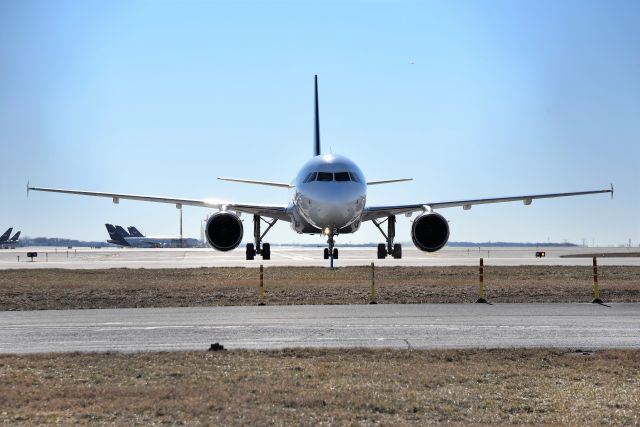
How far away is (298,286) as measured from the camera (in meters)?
31.0

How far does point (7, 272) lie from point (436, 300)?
26.7 metres

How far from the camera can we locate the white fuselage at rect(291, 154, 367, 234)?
125ft

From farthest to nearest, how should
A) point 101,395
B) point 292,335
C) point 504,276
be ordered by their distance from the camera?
point 504,276 → point 292,335 → point 101,395

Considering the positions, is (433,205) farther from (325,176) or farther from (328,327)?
(328,327)

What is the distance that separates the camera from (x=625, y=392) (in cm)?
1070

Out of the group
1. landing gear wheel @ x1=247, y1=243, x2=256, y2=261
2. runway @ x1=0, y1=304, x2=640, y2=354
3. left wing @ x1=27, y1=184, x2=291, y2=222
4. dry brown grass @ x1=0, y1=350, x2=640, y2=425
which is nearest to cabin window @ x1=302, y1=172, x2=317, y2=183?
left wing @ x1=27, y1=184, x2=291, y2=222

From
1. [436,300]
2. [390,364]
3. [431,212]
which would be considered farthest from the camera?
[431,212]

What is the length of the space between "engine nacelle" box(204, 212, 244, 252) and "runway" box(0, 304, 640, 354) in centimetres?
1698

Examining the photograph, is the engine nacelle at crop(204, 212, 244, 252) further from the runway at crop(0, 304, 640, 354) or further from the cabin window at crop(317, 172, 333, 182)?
the runway at crop(0, 304, 640, 354)

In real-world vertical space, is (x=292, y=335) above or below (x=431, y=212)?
below

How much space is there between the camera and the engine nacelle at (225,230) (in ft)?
132

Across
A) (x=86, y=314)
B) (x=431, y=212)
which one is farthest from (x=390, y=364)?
(x=431, y=212)

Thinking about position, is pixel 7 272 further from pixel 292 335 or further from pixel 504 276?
pixel 292 335

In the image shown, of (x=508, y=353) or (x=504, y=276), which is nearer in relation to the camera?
(x=508, y=353)
